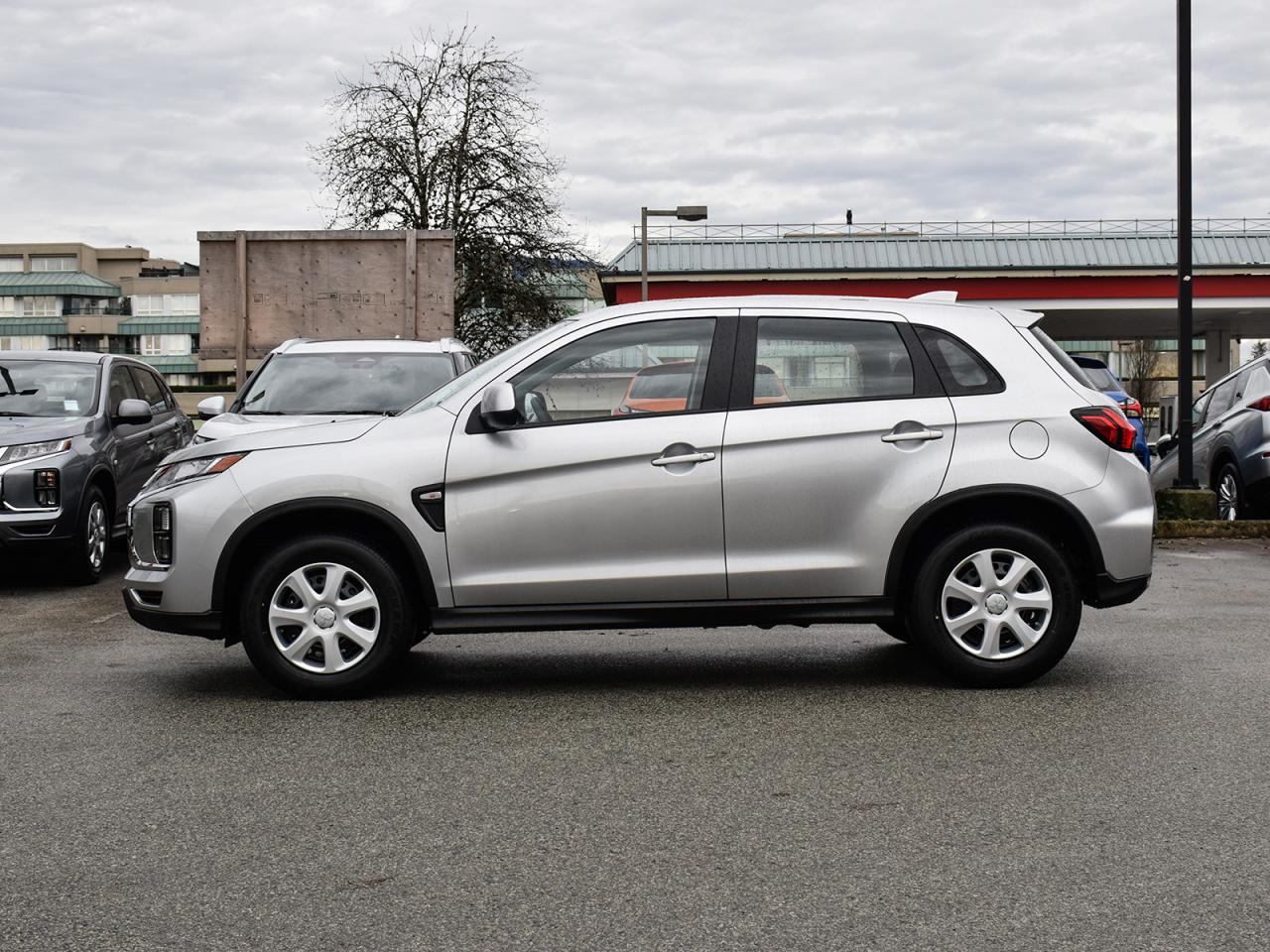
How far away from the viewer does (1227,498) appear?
1482 cm

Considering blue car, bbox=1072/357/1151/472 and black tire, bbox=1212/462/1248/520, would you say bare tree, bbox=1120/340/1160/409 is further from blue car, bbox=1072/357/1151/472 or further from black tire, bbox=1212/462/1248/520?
black tire, bbox=1212/462/1248/520

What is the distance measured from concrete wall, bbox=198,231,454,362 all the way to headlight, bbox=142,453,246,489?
31.3 ft

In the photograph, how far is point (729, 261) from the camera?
42.2 meters

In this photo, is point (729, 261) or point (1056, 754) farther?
point (729, 261)

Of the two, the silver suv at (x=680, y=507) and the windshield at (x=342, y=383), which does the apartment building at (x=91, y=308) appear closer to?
the windshield at (x=342, y=383)

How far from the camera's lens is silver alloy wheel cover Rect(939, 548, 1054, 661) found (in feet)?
21.9

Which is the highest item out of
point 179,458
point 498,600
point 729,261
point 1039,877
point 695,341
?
point 729,261

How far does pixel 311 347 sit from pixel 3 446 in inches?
90.9

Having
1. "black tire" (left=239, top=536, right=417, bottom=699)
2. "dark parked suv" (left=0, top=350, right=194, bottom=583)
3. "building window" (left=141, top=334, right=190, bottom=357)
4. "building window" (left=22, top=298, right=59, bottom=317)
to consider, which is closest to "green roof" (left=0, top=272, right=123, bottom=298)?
"building window" (left=22, top=298, right=59, bottom=317)

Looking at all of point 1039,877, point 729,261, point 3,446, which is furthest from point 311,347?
point 729,261

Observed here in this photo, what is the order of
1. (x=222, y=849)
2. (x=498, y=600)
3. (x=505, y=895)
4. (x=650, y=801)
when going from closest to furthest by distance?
(x=505, y=895) → (x=222, y=849) → (x=650, y=801) → (x=498, y=600)

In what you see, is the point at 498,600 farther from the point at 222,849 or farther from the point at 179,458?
the point at 222,849

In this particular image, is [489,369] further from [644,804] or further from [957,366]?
[644,804]

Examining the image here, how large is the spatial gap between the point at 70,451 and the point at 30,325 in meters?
124
